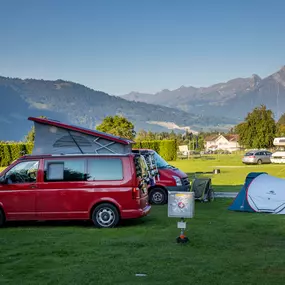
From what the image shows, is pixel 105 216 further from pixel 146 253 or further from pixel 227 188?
pixel 227 188

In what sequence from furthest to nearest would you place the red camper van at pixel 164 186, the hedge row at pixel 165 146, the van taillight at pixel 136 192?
the hedge row at pixel 165 146
the red camper van at pixel 164 186
the van taillight at pixel 136 192

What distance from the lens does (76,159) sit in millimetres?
12891

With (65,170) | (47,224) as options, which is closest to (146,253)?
(65,170)

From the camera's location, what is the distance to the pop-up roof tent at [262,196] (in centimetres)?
1530

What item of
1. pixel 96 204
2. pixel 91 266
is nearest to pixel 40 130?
pixel 96 204

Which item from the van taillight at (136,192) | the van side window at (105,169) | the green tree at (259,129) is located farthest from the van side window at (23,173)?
the green tree at (259,129)

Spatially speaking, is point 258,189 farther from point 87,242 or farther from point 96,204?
point 87,242

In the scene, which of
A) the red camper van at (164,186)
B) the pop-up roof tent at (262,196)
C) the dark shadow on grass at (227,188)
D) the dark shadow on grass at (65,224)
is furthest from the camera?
the dark shadow on grass at (227,188)

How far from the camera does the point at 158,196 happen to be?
58.8 ft

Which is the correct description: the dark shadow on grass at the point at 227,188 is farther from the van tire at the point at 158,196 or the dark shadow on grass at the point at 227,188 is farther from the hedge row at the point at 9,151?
the hedge row at the point at 9,151

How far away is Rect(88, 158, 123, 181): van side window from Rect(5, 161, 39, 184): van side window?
1.36 metres

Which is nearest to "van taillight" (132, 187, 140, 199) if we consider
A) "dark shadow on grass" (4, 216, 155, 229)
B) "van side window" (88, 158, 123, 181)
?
"van side window" (88, 158, 123, 181)

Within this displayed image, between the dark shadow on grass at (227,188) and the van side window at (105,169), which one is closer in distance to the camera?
the van side window at (105,169)

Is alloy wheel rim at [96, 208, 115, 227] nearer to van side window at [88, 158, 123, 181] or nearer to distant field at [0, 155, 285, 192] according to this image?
van side window at [88, 158, 123, 181]
